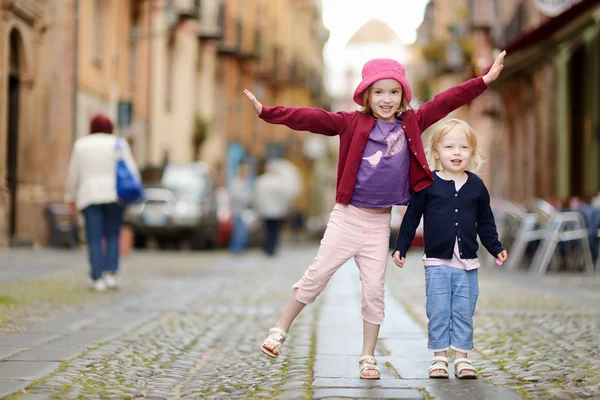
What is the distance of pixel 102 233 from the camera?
10172mm

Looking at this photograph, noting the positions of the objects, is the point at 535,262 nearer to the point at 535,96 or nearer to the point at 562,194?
the point at 562,194

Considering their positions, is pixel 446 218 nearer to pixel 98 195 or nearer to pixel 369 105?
pixel 369 105

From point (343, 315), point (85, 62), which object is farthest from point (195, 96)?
point (343, 315)

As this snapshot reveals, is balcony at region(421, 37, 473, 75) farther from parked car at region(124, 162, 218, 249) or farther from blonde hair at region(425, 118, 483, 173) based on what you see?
blonde hair at region(425, 118, 483, 173)

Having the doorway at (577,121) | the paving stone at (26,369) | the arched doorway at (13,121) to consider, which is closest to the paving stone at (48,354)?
the paving stone at (26,369)

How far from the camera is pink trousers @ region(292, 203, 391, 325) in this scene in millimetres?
5074

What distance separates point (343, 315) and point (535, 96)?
707 inches

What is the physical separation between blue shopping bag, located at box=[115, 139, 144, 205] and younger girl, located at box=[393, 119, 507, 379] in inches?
219

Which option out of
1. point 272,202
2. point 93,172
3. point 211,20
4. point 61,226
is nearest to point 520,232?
point 272,202

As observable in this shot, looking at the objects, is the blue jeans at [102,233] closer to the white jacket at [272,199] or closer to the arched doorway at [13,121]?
the arched doorway at [13,121]

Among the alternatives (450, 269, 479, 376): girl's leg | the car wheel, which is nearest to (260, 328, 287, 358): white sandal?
(450, 269, 479, 376): girl's leg

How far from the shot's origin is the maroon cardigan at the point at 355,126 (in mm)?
4969

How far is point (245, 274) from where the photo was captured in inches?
541

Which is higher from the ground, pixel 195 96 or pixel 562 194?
pixel 195 96
